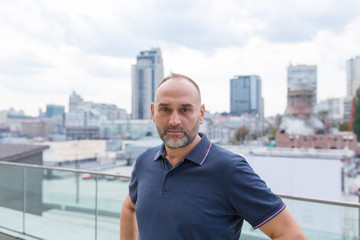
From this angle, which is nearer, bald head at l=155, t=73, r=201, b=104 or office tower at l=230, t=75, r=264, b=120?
bald head at l=155, t=73, r=201, b=104

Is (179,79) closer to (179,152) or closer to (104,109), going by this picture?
(179,152)

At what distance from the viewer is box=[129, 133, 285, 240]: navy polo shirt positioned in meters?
0.89

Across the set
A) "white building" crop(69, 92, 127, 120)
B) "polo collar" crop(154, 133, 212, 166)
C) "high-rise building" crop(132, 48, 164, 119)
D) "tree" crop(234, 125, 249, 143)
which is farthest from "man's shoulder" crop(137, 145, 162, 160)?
"white building" crop(69, 92, 127, 120)

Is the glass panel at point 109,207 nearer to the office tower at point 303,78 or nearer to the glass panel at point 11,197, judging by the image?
the glass panel at point 11,197

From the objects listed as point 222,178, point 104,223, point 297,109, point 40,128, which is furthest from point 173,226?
point 40,128

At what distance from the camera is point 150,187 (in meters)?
1.04

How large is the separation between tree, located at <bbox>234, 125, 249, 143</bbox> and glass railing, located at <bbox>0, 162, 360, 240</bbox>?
57.6m

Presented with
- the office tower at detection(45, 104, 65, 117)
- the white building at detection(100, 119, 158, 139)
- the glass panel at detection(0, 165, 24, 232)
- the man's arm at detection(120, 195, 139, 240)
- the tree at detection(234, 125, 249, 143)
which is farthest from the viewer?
the office tower at detection(45, 104, 65, 117)

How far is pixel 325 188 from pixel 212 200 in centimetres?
2027

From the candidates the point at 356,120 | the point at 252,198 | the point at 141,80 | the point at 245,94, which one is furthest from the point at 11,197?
the point at 245,94

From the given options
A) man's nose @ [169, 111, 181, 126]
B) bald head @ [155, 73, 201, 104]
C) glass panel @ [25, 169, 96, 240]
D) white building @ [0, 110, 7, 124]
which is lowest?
glass panel @ [25, 169, 96, 240]

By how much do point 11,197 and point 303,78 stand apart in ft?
182

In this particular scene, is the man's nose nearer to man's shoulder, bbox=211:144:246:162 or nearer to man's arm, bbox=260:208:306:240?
man's shoulder, bbox=211:144:246:162

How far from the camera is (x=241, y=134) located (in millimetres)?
62500
